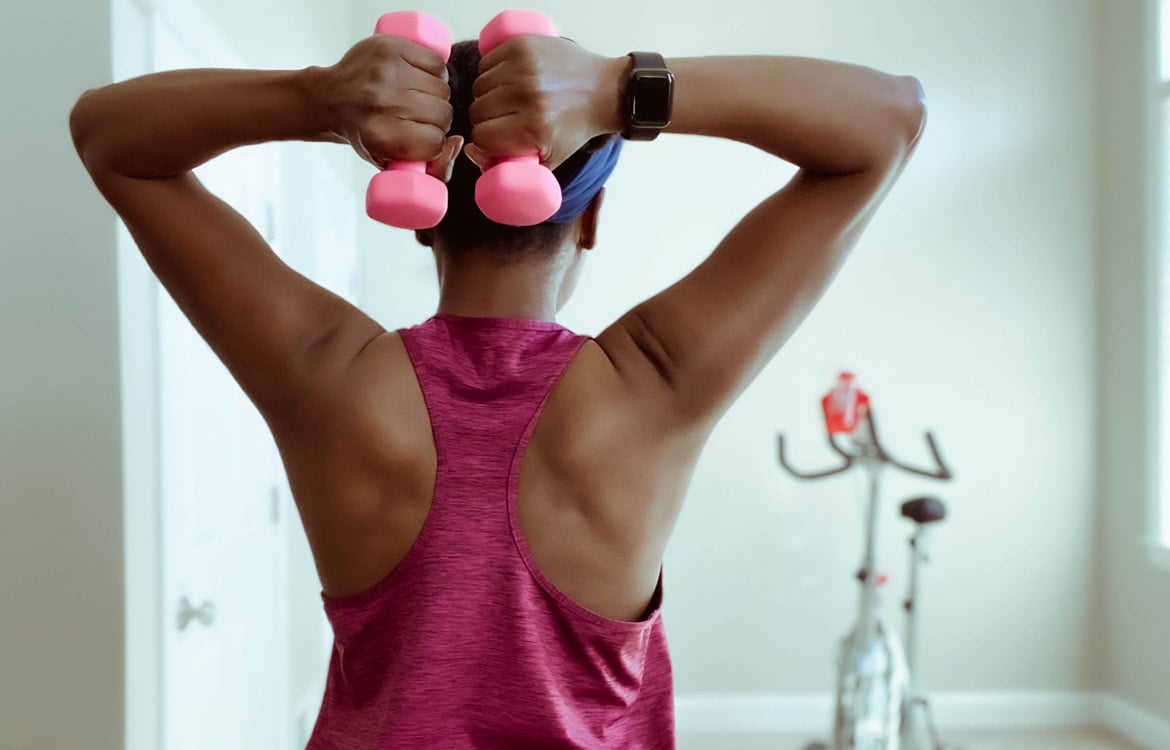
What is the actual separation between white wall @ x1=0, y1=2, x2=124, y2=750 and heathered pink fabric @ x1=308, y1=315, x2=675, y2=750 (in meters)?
0.67

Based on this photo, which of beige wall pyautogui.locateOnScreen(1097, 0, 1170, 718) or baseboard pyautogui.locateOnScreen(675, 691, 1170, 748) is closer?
beige wall pyautogui.locateOnScreen(1097, 0, 1170, 718)

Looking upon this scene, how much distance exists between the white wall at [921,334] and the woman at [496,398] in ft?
9.16

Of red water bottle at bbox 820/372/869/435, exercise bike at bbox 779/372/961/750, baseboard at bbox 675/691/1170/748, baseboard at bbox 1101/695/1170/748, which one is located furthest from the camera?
baseboard at bbox 675/691/1170/748

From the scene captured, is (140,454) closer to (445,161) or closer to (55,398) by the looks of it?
(55,398)

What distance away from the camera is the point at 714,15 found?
3.49m

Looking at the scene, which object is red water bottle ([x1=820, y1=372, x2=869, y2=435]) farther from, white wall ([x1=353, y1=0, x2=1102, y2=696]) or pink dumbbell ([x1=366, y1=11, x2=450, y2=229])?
pink dumbbell ([x1=366, y1=11, x2=450, y2=229])

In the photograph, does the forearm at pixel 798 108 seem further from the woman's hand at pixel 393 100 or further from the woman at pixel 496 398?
the woman's hand at pixel 393 100

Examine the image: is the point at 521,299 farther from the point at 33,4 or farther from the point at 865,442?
the point at 865,442

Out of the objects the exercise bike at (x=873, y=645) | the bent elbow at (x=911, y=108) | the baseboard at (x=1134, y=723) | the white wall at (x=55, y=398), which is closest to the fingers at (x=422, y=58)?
the bent elbow at (x=911, y=108)

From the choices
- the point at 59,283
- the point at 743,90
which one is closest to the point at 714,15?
the point at 59,283

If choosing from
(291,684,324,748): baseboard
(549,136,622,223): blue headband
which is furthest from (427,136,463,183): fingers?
(291,684,324,748): baseboard

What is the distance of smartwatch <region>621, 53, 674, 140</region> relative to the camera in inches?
22.5

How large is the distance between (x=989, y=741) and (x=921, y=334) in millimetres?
1509

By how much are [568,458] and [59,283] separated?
0.83 m
